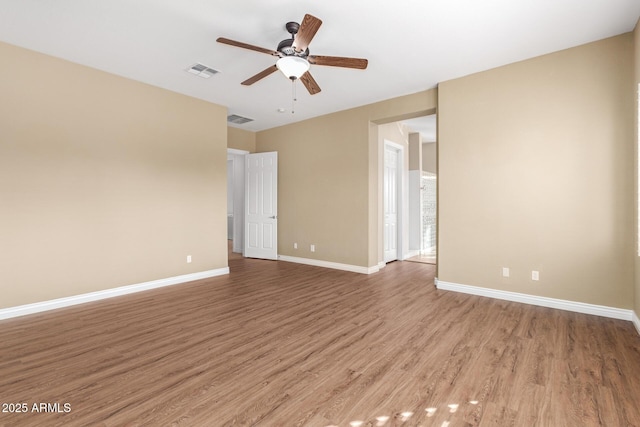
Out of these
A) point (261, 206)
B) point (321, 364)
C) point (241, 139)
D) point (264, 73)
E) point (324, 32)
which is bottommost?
point (321, 364)

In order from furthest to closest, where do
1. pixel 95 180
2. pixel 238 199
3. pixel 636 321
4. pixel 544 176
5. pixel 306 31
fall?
pixel 238 199 → pixel 95 180 → pixel 544 176 → pixel 636 321 → pixel 306 31

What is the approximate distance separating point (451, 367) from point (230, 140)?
599cm

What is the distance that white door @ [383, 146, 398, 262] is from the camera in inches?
251

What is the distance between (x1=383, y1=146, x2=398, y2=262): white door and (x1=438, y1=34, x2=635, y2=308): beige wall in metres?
2.00

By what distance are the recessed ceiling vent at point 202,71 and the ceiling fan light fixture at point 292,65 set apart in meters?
1.54

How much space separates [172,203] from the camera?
4750 millimetres

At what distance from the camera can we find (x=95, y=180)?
394cm

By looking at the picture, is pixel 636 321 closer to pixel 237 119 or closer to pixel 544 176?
pixel 544 176

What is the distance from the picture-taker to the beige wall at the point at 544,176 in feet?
10.7

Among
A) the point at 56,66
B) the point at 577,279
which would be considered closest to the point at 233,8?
the point at 56,66

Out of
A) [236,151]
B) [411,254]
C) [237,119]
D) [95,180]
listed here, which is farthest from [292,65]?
[411,254]

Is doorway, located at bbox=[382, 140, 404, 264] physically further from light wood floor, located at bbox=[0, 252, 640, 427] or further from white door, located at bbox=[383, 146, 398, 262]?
light wood floor, located at bbox=[0, 252, 640, 427]

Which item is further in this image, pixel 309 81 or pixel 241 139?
pixel 241 139

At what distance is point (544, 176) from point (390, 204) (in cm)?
314
